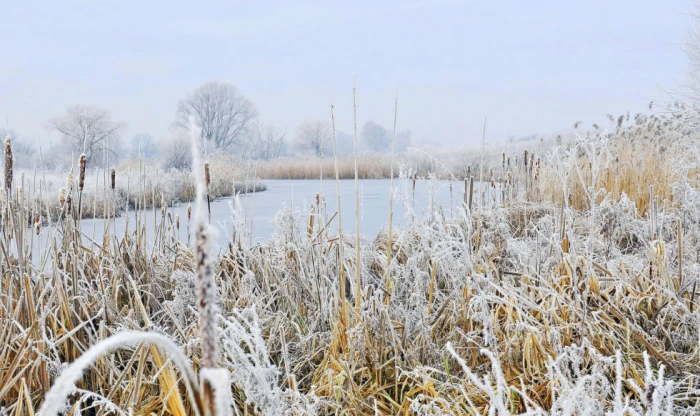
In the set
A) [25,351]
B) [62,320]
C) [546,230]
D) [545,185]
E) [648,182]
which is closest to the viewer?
[25,351]

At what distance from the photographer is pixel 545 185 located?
510cm

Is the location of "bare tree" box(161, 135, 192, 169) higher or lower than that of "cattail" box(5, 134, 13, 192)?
higher

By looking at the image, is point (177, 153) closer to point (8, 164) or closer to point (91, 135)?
point (91, 135)

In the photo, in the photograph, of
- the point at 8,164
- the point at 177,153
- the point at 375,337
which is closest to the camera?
the point at 8,164

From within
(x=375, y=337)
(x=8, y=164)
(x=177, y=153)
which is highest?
(x=177, y=153)

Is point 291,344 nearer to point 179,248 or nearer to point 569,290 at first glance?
point 179,248

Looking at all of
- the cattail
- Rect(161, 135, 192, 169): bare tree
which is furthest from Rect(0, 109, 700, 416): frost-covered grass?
Rect(161, 135, 192, 169): bare tree

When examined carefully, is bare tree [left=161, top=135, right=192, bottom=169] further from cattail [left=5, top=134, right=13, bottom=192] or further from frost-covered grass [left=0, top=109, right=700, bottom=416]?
cattail [left=5, top=134, right=13, bottom=192]

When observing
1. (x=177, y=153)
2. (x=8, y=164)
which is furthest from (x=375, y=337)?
(x=177, y=153)

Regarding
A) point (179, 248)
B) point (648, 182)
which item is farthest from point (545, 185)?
point (179, 248)

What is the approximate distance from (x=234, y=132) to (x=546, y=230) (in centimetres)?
953

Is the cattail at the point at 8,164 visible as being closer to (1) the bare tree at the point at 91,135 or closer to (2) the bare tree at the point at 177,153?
(1) the bare tree at the point at 91,135

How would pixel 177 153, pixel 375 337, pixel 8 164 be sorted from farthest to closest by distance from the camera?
pixel 177 153 → pixel 375 337 → pixel 8 164

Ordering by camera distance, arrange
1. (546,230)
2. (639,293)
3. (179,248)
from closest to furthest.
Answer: (639,293), (179,248), (546,230)
